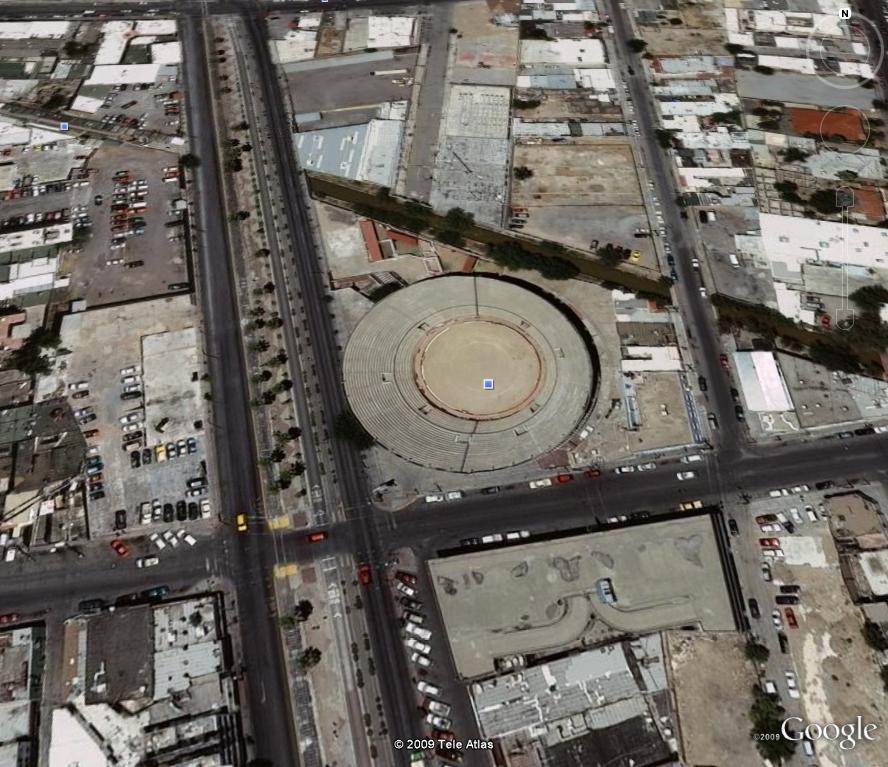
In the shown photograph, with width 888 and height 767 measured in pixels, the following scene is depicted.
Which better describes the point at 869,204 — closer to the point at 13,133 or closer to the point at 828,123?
the point at 828,123

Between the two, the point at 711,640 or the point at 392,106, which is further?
the point at 392,106

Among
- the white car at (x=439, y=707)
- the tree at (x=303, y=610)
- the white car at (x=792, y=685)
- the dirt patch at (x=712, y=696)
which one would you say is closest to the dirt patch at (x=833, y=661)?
the white car at (x=792, y=685)

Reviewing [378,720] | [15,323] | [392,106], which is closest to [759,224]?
[392,106]

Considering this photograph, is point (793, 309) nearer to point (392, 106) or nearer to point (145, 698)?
point (392, 106)

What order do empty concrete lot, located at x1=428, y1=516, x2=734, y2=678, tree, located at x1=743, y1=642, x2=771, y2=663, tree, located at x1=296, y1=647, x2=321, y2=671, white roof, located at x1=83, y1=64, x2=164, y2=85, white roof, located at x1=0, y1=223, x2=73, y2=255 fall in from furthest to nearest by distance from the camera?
white roof, located at x1=83, y1=64, x2=164, y2=85
white roof, located at x1=0, y1=223, x2=73, y2=255
empty concrete lot, located at x1=428, y1=516, x2=734, y2=678
tree, located at x1=743, y1=642, x2=771, y2=663
tree, located at x1=296, y1=647, x2=321, y2=671

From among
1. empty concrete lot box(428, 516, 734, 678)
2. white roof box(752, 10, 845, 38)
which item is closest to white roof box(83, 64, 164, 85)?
empty concrete lot box(428, 516, 734, 678)

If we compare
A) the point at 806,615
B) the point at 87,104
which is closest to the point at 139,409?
the point at 87,104

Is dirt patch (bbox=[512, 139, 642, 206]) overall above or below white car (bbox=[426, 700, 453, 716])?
above

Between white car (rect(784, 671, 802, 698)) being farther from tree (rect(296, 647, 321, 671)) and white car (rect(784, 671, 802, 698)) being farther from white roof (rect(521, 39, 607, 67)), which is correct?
white roof (rect(521, 39, 607, 67))
